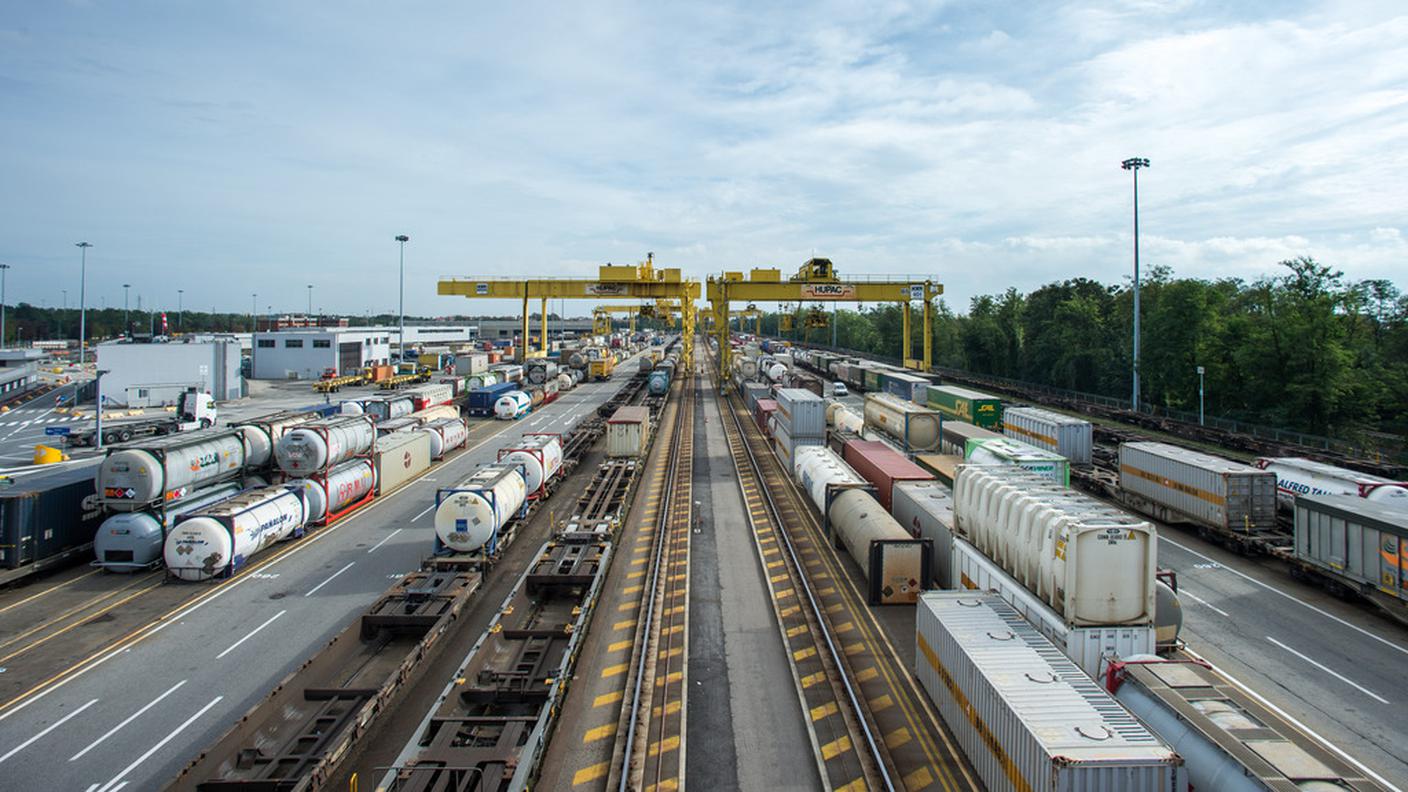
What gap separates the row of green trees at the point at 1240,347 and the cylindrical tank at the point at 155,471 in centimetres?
5742

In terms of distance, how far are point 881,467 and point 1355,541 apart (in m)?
14.2

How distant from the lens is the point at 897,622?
65.1 ft

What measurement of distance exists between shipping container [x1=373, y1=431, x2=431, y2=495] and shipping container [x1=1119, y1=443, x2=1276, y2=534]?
3274 cm

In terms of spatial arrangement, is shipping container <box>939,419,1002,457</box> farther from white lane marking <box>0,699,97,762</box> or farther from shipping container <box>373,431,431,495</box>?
white lane marking <box>0,699,97,762</box>

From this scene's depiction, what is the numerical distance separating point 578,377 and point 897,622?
8071 cm

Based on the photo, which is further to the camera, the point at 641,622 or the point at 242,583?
the point at 242,583

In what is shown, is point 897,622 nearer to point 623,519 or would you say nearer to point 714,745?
point 714,745

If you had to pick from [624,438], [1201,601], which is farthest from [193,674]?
[1201,601]

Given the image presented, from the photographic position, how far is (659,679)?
16.6 meters

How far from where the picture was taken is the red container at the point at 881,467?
91.4 feet

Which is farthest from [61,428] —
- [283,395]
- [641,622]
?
[641,622]

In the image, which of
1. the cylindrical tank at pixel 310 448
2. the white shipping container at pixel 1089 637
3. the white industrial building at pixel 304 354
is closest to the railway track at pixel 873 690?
the white shipping container at pixel 1089 637

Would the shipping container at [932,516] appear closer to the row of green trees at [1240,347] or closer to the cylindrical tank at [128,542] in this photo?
the cylindrical tank at [128,542]

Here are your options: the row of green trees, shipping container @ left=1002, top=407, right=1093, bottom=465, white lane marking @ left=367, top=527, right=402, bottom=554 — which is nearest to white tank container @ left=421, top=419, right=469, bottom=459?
white lane marking @ left=367, top=527, right=402, bottom=554
